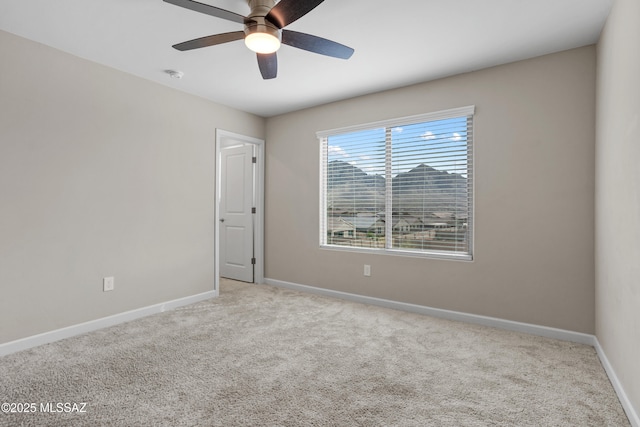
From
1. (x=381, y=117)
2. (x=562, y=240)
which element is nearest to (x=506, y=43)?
(x=381, y=117)

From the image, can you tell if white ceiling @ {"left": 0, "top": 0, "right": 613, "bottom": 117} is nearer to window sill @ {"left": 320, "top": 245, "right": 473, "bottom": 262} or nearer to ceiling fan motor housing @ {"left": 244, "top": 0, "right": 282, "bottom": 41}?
ceiling fan motor housing @ {"left": 244, "top": 0, "right": 282, "bottom": 41}

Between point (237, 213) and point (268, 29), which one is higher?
point (268, 29)

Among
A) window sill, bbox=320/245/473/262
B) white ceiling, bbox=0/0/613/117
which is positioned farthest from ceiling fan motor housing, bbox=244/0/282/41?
window sill, bbox=320/245/473/262

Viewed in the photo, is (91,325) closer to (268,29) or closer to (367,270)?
(367,270)

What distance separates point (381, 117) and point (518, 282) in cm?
221

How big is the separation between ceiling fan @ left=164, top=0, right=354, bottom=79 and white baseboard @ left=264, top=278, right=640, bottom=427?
2.63 meters

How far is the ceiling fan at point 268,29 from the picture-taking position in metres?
1.80

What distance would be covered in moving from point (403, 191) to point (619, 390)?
2.33 m

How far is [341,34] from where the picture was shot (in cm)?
255

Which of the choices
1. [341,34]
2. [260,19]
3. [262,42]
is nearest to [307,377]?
[262,42]

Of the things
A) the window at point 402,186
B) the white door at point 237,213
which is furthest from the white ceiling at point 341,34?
the white door at point 237,213

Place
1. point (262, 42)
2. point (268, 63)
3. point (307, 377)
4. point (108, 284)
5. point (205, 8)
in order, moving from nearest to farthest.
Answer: point (205, 8), point (262, 42), point (307, 377), point (268, 63), point (108, 284)

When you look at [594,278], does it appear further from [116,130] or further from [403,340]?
[116,130]

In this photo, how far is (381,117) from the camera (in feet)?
12.5
